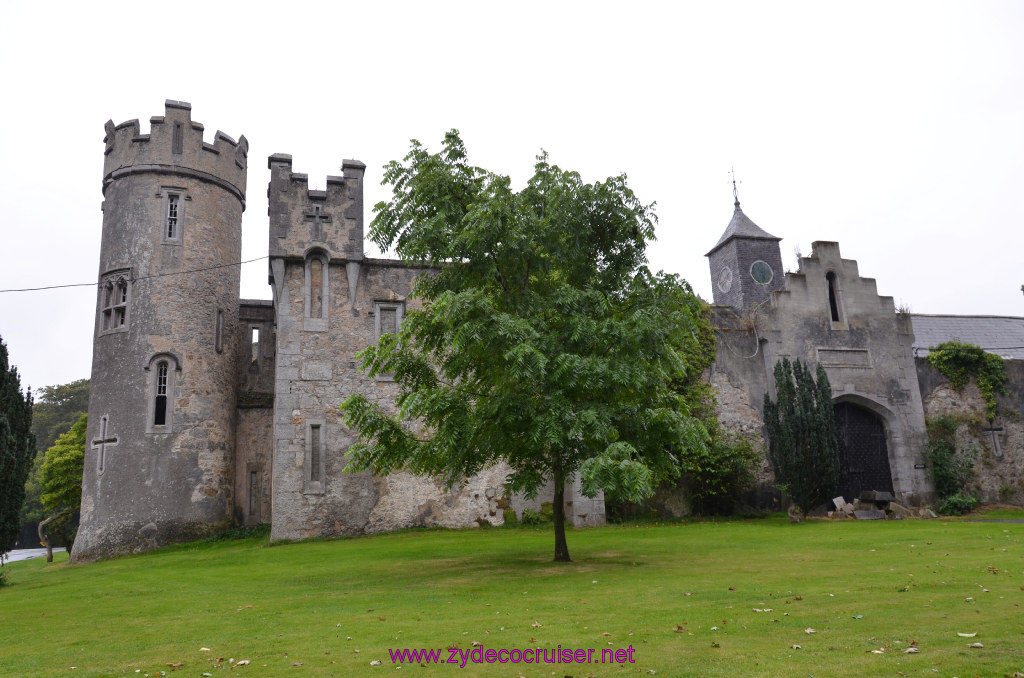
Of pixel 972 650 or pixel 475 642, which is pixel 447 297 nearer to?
pixel 475 642

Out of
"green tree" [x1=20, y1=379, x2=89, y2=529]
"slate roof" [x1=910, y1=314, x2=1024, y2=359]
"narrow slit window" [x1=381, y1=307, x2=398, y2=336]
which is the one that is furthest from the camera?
"green tree" [x1=20, y1=379, x2=89, y2=529]

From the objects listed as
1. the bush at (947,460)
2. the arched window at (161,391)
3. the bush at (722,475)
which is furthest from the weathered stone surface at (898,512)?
the arched window at (161,391)

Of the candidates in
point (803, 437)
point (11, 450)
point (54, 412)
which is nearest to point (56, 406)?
point (54, 412)

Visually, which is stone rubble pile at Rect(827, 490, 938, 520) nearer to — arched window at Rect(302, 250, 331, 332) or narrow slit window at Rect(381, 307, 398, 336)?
narrow slit window at Rect(381, 307, 398, 336)

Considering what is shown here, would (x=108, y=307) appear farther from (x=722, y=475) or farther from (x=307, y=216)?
(x=722, y=475)

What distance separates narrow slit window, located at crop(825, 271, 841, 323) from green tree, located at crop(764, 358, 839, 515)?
372 centimetres

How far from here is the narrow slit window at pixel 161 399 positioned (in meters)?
21.3

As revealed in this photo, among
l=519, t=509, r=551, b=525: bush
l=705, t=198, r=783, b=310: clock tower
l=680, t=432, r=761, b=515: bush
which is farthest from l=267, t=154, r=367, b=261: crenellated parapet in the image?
l=705, t=198, r=783, b=310: clock tower

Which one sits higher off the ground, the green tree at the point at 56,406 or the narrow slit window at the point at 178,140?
the narrow slit window at the point at 178,140

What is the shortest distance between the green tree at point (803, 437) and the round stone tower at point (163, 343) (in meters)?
16.3

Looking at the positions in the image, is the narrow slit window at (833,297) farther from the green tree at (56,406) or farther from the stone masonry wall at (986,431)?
the green tree at (56,406)

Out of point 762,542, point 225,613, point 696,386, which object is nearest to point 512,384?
point 225,613

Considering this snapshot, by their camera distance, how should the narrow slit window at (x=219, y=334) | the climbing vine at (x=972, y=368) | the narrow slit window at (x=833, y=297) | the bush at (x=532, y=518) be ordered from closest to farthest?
the bush at (x=532, y=518) < the narrow slit window at (x=219, y=334) < the narrow slit window at (x=833, y=297) < the climbing vine at (x=972, y=368)

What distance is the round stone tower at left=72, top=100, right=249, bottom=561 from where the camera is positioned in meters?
20.6
